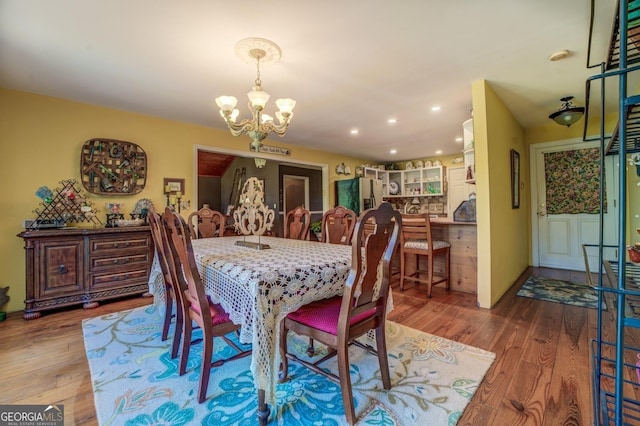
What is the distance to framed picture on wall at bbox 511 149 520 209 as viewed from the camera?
371 cm

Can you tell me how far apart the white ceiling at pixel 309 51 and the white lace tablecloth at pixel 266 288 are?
5.31ft

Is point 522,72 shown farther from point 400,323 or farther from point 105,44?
point 105,44

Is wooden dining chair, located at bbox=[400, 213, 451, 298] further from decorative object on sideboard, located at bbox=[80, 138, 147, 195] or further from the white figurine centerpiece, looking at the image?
decorative object on sideboard, located at bbox=[80, 138, 147, 195]

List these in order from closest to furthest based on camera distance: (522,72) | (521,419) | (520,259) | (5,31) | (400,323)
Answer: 1. (521,419)
2. (5,31)
3. (400,323)
4. (522,72)
5. (520,259)

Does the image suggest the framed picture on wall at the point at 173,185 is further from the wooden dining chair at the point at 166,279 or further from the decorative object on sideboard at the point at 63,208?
the wooden dining chair at the point at 166,279

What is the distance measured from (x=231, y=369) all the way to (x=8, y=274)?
289 centimetres

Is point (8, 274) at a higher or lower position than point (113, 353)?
higher

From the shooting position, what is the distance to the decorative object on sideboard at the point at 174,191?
3.83 m

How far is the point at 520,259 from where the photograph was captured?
417cm

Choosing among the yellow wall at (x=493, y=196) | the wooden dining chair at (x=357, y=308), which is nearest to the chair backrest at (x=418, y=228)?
the yellow wall at (x=493, y=196)

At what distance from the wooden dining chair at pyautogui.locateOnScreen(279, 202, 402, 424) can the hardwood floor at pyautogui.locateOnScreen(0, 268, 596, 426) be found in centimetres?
61

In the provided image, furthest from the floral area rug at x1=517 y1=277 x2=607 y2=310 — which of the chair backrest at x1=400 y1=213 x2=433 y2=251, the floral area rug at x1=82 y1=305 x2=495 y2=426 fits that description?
the floral area rug at x1=82 y1=305 x2=495 y2=426

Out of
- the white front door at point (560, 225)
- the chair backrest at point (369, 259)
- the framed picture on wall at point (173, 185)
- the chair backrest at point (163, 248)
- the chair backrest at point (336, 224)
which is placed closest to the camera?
the chair backrest at point (369, 259)

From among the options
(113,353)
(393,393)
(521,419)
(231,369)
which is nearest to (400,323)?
(393,393)
